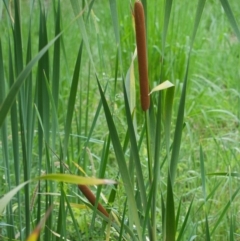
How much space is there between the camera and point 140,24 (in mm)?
1170


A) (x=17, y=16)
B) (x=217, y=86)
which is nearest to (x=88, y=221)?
(x=17, y=16)

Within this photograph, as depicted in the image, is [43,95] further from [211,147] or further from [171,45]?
[171,45]

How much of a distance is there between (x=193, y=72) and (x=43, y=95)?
2.21 metres

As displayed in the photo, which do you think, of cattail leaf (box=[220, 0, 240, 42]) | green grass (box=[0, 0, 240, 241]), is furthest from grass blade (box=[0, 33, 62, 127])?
cattail leaf (box=[220, 0, 240, 42])

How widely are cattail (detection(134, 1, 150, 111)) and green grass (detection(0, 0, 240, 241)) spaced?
0.14 feet

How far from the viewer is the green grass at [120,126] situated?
1.25 m

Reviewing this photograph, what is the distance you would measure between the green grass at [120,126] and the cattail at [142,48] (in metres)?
0.04

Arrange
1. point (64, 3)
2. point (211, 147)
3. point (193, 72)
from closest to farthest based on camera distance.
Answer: point (211, 147)
point (193, 72)
point (64, 3)

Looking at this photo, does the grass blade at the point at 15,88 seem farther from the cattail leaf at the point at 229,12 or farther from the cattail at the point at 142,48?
the cattail leaf at the point at 229,12

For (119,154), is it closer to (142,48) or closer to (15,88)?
(142,48)

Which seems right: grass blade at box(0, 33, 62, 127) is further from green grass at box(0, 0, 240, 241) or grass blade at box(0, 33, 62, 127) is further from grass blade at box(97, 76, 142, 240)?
grass blade at box(97, 76, 142, 240)

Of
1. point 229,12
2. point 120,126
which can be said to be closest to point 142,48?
point 229,12

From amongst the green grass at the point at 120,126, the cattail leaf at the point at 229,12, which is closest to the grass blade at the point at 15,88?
the green grass at the point at 120,126

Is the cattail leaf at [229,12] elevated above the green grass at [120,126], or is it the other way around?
the cattail leaf at [229,12]
